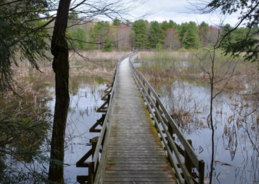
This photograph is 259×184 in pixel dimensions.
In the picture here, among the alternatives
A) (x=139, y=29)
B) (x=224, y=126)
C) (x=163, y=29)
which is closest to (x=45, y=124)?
(x=139, y=29)

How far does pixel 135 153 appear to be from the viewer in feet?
17.3

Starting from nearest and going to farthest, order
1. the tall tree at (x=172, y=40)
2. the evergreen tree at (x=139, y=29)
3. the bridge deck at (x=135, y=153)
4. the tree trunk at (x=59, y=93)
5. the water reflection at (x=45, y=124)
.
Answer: the bridge deck at (x=135, y=153) < the water reflection at (x=45, y=124) < the tree trunk at (x=59, y=93) < the evergreen tree at (x=139, y=29) < the tall tree at (x=172, y=40)

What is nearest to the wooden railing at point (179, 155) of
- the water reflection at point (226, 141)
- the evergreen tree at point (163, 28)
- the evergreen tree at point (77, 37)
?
the water reflection at point (226, 141)

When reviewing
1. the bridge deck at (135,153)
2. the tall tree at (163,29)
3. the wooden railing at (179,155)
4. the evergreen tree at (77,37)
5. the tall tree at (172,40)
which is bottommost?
the bridge deck at (135,153)

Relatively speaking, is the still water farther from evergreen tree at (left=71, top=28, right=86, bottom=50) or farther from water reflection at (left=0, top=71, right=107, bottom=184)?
evergreen tree at (left=71, top=28, right=86, bottom=50)

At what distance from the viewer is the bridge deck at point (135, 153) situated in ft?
14.0

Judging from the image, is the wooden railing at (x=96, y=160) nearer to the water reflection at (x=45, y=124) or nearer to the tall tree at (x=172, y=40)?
the water reflection at (x=45, y=124)

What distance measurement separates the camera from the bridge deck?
14.0 ft

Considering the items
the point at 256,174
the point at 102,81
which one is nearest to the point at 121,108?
the point at 256,174

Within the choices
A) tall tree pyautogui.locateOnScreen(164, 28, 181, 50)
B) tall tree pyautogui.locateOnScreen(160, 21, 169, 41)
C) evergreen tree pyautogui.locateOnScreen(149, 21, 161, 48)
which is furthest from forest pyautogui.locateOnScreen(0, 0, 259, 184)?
tall tree pyautogui.locateOnScreen(160, 21, 169, 41)

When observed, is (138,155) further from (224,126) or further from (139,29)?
(224,126)

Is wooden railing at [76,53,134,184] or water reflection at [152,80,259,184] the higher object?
wooden railing at [76,53,134,184]

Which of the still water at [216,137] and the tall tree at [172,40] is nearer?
the still water at [216,137]

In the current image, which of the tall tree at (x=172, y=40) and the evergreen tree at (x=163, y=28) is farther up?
the evergreen tree at (x=163, y=28)
